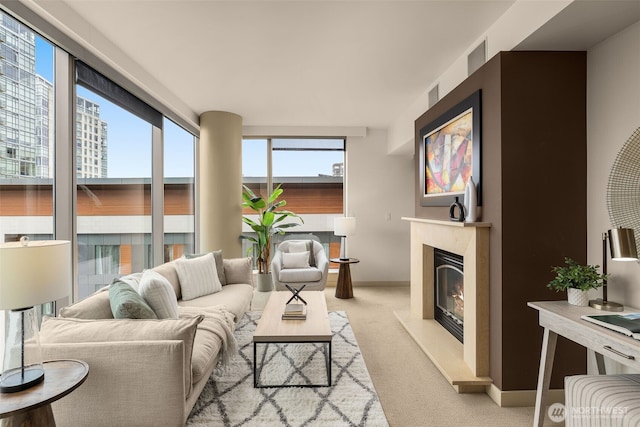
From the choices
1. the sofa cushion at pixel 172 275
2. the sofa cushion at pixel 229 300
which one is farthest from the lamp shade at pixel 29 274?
the sofa cushion at pixel 172 275

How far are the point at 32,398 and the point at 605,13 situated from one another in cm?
324

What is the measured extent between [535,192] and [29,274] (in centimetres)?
277

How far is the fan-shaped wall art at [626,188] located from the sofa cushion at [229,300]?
2.86m

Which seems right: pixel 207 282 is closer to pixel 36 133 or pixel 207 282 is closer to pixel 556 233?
pixel 36 133

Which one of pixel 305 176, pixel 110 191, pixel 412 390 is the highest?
pixel 305 176

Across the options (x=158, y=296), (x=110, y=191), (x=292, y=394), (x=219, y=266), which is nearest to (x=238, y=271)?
(x=219, y=266)

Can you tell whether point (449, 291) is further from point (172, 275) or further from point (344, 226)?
point (172, 275)

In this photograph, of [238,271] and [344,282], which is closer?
[238,271]

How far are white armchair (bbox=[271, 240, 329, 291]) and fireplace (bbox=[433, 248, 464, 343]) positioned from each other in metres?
1.54

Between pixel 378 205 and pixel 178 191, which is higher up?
pixel 178 191

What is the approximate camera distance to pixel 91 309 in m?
1.98

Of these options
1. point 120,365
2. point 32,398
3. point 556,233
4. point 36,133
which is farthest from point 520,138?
point 36,133

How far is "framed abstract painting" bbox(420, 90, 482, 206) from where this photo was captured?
8.13 ft

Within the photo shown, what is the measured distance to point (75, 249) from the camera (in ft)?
8.04
